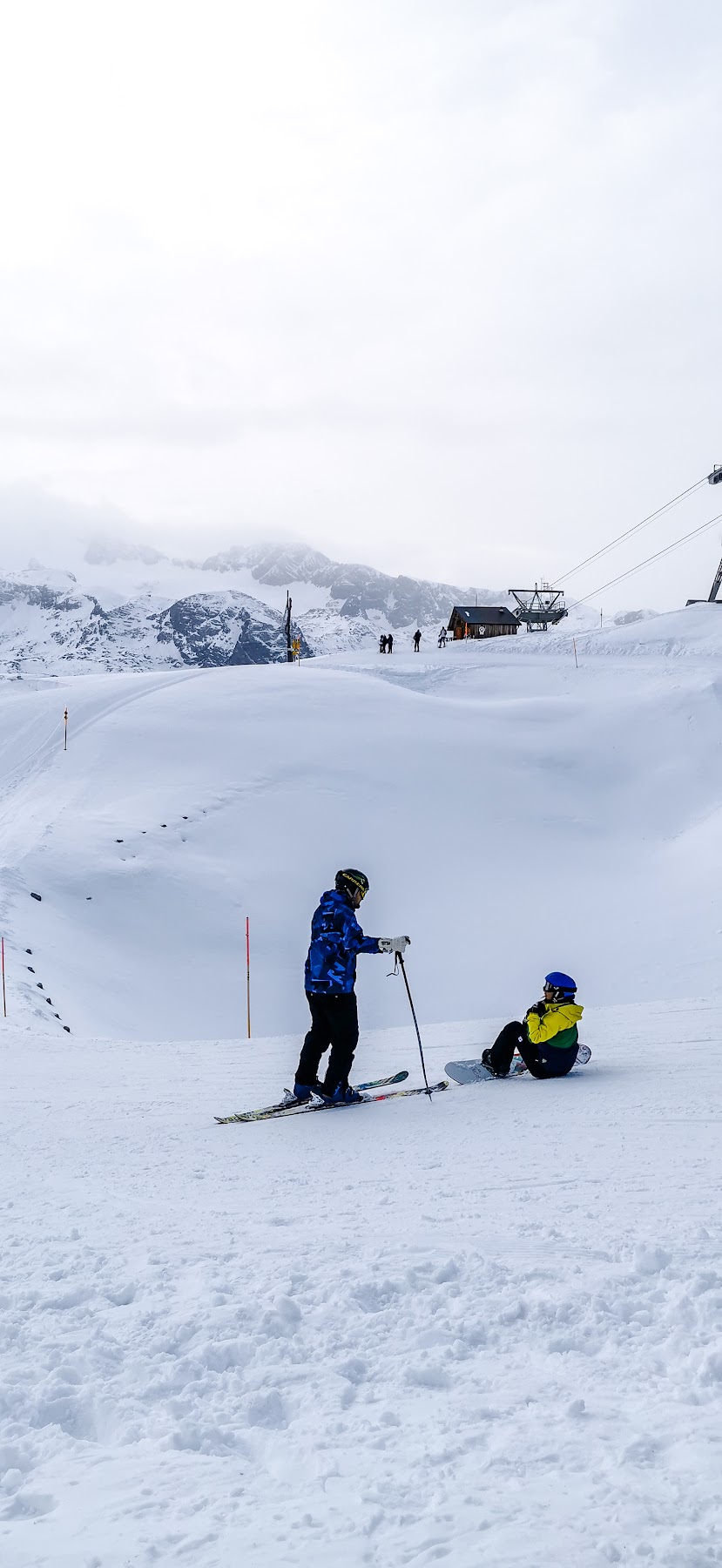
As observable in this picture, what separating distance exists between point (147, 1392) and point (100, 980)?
15.8m

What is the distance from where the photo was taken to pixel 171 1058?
10.7 m

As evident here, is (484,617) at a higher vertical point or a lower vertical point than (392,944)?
higher

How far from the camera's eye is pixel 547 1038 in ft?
27.5

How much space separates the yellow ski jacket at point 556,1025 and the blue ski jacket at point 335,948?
5.86 ft

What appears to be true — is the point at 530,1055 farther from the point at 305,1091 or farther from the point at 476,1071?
the point at 305,1091

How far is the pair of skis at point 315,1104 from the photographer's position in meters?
7.48

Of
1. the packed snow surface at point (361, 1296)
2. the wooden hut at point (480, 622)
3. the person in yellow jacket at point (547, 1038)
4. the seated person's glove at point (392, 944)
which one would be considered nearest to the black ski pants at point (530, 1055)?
the person in yellow jacket at point (547, 1038)

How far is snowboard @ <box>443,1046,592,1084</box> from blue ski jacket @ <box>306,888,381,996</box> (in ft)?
4.99

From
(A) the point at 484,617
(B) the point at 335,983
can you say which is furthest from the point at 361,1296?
(A) the point at 484,617

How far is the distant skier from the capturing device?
25.0 feet

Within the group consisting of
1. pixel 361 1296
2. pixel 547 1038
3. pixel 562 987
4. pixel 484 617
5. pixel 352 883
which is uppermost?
pixel 484 617

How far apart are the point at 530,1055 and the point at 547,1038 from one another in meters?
0.26

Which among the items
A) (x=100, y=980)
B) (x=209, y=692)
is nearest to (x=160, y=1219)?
(x=100, y=980)

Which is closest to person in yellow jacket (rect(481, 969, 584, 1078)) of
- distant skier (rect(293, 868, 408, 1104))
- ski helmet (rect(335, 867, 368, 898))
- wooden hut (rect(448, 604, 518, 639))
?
distant skier (rect(293, 868, 408, 1104))
